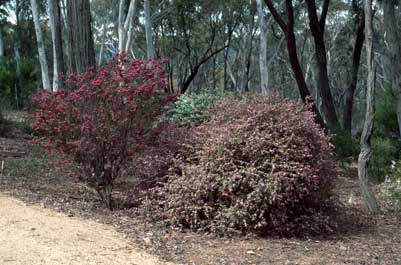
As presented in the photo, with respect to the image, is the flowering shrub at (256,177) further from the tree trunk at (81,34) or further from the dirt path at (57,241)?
the tree trunk at (81,34)

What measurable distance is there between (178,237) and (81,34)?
5.26 metres

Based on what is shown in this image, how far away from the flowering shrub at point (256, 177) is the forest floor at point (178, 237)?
222mm

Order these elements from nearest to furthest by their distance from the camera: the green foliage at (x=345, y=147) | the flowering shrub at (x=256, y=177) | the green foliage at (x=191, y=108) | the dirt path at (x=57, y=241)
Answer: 1. the dirt path at (x=57, y=241)
2. the flowering shrub at (x=256, y=177)
3. the green foliage at (x=191, y=108)
4. the green foliage at (x=345, y=147)

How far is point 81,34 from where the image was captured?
10.8 m

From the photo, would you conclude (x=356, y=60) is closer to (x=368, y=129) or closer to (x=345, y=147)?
(x=345, y=147)

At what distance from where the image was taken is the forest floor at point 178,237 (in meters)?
6.16

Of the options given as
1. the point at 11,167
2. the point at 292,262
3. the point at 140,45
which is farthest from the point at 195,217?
the point at 140,45

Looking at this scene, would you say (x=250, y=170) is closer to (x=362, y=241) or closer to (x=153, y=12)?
(x=362, y=241)

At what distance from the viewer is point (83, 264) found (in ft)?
18.4

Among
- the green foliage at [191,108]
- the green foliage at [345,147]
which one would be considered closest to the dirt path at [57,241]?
the green foliage at [191,108]

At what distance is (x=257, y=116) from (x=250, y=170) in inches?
33.3

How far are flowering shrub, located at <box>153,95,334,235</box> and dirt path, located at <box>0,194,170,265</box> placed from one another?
3.38 ft

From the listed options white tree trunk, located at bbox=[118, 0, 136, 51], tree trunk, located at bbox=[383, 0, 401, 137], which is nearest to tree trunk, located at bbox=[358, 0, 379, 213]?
tree trunk, located at bbox=[383, 0, 401, 137]

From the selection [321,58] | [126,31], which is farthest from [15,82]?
[321,58]
